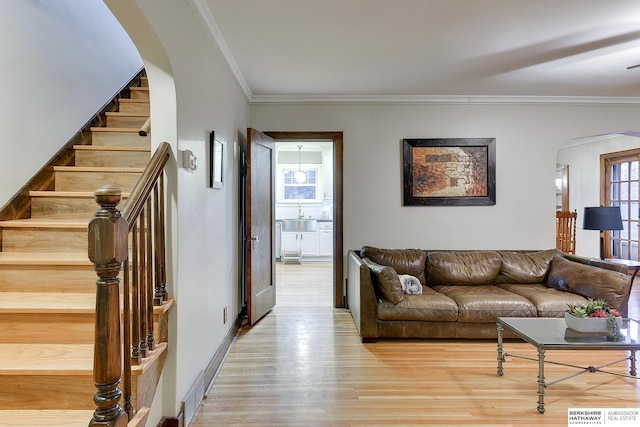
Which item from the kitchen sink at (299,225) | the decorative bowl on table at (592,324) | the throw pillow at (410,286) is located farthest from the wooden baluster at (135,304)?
the kitchen sink at (299,225)

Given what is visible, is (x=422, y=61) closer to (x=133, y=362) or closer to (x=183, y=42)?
(x=183, y=42)

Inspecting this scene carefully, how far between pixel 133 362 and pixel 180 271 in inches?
20.8

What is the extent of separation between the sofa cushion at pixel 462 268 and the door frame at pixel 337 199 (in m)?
1.03

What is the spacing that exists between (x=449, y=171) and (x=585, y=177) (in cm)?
426

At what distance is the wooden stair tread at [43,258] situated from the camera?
1826mm

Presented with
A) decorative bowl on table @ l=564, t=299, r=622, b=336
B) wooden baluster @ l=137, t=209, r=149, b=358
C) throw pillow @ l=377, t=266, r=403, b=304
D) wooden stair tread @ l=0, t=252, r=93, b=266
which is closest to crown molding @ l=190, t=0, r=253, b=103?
wooden baluster @ l=137, t=209, r=149, b=358

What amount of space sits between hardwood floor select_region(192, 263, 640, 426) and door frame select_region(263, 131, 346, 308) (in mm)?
835

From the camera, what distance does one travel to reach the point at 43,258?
75.9 inches

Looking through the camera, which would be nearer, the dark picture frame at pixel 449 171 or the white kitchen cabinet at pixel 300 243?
the dark picture frame at pixel 449 171

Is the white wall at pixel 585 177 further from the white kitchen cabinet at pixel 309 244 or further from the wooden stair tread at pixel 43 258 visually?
the wooden stair tread at pixel 43 258

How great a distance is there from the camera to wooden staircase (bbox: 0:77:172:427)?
4.98ft

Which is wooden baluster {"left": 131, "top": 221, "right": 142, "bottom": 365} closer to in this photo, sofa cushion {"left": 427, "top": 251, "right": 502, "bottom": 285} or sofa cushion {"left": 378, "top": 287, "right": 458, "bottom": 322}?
sofa cushion {"left": 378, "top": 287, "right": 458, "bottom": 322}

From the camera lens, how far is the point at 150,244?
1.68m

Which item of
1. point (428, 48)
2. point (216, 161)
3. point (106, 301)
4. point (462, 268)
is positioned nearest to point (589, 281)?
point (462, 268)
